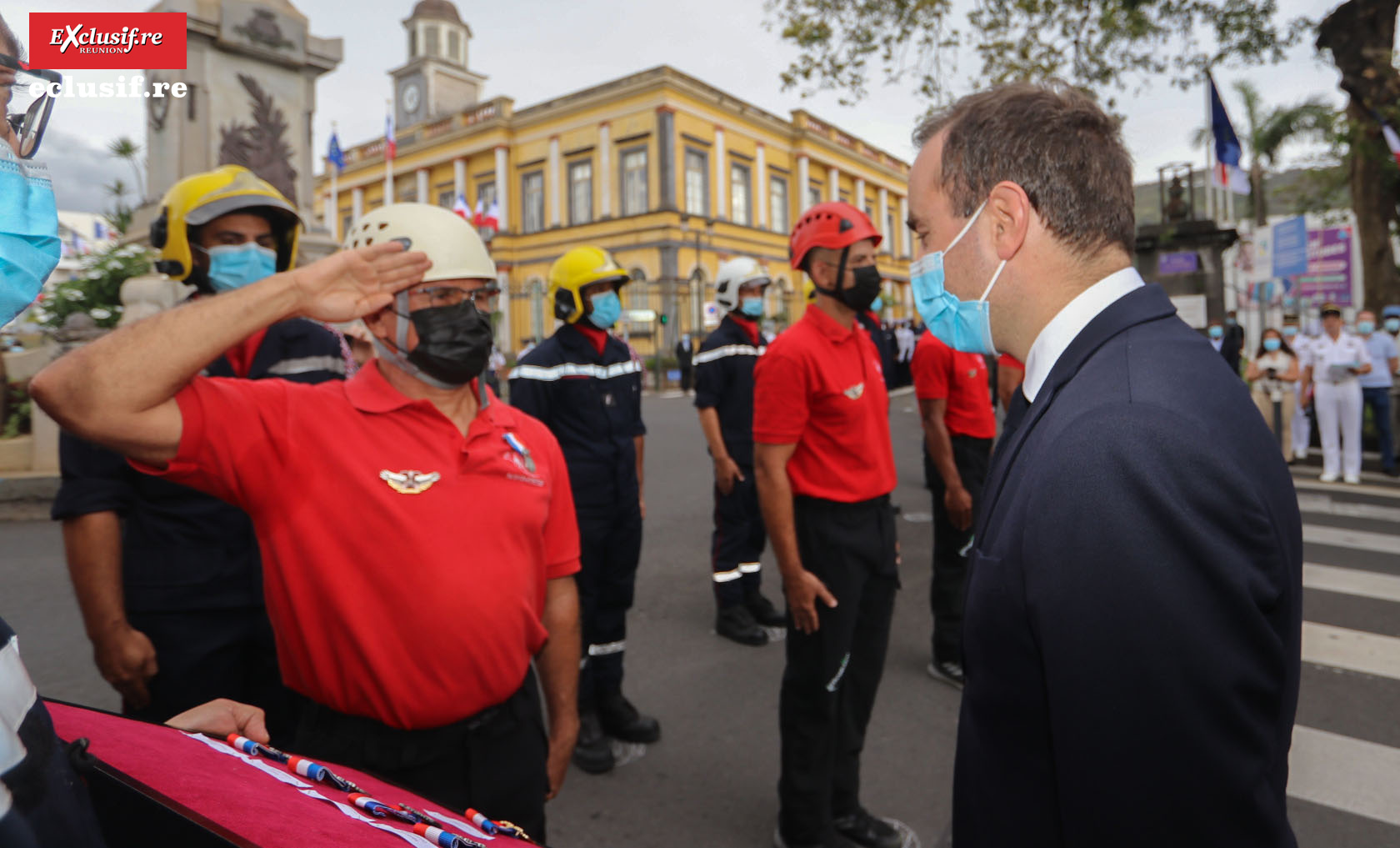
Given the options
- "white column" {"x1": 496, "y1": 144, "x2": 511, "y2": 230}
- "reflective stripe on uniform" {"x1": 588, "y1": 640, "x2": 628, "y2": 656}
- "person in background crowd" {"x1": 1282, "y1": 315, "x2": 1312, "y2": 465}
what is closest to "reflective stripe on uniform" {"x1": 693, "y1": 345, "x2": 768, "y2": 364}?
"reflective stripe on uniform" {"x1": 588, "y1": 640, "x2": 628, "y2": 656}

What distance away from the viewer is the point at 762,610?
18.2ft

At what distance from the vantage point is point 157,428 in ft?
5.07

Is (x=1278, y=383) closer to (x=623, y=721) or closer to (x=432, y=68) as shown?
(x=623, y=721)

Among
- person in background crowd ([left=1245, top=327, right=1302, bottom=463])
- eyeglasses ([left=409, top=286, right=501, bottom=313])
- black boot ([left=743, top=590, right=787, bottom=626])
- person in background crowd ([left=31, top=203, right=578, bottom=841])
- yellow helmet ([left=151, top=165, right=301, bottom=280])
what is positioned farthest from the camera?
person in background crowd ([left=1245, top=327, right=1302, bottom=463])

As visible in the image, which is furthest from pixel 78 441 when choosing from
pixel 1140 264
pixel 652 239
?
pixel 652 239

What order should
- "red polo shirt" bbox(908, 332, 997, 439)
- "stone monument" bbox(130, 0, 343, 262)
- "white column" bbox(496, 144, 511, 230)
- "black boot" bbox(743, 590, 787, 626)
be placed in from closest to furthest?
"red polo shirt" bbox(908, 332, 997, 439)
"black boot" bbox(743, 590, 787, 626)
"stone monument" bbox(130, 0, 343, 262)
"white column" bbox(496, 144, 511, 230)

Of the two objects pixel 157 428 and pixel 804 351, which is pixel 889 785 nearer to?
pixel 804 351

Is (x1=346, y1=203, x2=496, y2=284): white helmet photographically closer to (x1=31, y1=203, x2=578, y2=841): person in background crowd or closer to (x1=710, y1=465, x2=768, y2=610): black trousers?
(x1=31, y1=203, x2=578, y2=841): person in background crowd

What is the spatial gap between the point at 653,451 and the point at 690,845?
32.3 ft

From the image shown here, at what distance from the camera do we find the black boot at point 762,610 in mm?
5480

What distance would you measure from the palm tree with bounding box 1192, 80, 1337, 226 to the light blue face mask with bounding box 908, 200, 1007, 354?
2873 centimetres

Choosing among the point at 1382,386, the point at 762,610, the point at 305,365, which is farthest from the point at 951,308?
the point at 1382,386

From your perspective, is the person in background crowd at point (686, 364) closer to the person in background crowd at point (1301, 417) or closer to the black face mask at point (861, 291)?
the person in background crowd at point (1301, 417)

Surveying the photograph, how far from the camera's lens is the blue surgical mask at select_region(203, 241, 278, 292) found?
114 inches
